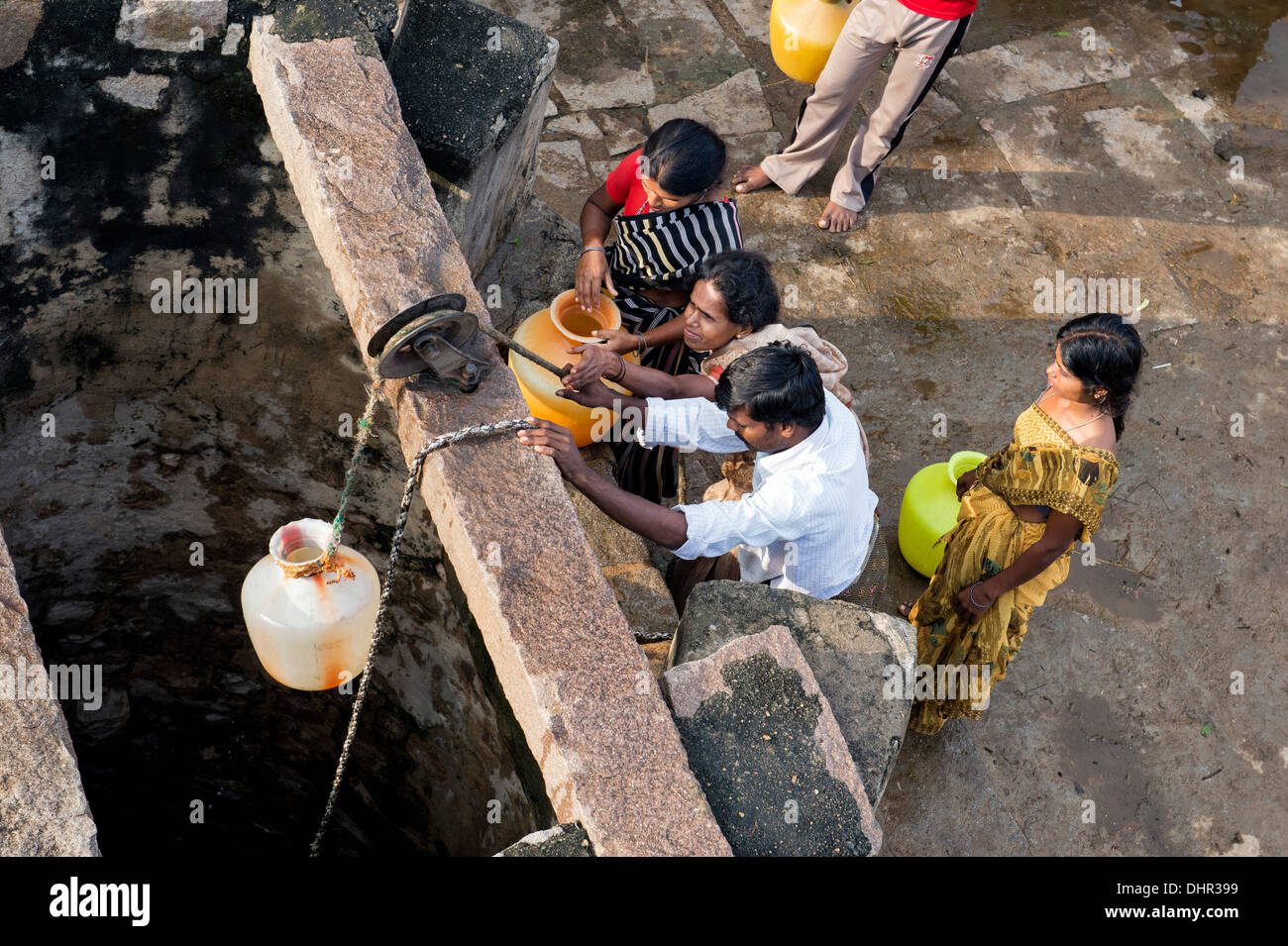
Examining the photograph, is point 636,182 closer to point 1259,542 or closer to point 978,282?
point 978,282

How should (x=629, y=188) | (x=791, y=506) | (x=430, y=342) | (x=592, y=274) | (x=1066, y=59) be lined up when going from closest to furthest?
(x=430, y=342) → (x=791, y=506) → (x=592, y=274) → (x=629, y=188) → (x=1066, y=59)

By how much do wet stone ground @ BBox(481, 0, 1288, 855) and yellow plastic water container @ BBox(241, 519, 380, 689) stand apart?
194 cm

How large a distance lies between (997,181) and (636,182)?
284cm

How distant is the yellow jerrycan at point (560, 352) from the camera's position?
3.69 metres

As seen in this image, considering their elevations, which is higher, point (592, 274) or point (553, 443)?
point (553, 443)

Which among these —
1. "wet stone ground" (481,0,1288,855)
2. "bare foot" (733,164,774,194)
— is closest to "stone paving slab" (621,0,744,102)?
"wet stone ground" (481,0,1288,855)

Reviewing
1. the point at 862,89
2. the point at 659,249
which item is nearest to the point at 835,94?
the point at 862,89

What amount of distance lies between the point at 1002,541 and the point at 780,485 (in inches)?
41.1

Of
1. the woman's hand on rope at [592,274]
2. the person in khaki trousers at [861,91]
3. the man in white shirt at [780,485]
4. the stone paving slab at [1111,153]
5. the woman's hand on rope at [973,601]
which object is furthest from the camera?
the stone paving slab at [1111,153]

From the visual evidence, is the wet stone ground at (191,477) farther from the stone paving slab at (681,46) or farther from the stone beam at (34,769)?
the stone paving slab at (681,46)

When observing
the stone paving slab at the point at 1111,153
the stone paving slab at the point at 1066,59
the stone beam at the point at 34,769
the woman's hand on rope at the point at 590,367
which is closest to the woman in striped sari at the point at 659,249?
the woman's hand on rope at the point at 590,367

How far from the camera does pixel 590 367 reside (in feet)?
10.6

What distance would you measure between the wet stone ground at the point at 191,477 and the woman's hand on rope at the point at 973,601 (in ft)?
5.59

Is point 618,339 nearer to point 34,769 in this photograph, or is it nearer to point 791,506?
point 791,506
